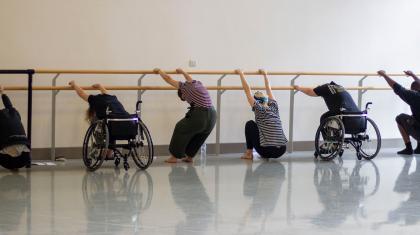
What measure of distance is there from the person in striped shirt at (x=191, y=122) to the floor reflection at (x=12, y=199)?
1807mm

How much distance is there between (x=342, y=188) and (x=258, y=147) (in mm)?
2212

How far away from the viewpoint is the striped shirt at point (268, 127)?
312 inches

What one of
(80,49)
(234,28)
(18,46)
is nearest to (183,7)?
(234,28)

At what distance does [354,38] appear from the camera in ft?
32.2

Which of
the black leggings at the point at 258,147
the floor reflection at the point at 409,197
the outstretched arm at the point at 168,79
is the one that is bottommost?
the floor reflection at the point at 409,197

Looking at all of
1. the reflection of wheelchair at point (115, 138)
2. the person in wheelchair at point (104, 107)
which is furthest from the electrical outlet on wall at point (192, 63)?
the reflection of wheelchair at point (115, 138)

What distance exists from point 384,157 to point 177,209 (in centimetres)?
444

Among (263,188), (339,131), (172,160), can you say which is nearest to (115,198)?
(263,188)

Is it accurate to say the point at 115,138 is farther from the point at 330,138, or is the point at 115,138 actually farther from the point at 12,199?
the point at 330,138

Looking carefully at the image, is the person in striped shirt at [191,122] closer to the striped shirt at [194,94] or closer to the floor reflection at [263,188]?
the striped shirt at [194,94]

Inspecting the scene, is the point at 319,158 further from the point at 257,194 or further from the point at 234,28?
the point at 257,194

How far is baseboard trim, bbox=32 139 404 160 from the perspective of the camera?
790 centimetres

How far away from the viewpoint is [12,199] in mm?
5051

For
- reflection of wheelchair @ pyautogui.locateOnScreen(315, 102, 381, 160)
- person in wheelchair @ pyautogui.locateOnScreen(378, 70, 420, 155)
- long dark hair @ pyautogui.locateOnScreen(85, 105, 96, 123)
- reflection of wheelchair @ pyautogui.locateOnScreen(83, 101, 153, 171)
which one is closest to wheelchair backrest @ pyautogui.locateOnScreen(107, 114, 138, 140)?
reflection of wheelchair @ pyautogui.locateOnScreen(83, 101, 153, 171)
